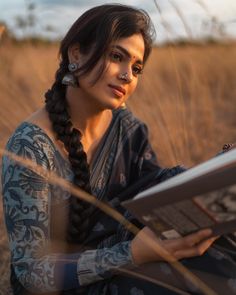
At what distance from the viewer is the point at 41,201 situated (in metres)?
1.51

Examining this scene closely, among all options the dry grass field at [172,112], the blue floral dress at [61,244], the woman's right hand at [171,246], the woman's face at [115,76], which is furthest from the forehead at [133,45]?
the dry grass field at [172,112]

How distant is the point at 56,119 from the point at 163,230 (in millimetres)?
498

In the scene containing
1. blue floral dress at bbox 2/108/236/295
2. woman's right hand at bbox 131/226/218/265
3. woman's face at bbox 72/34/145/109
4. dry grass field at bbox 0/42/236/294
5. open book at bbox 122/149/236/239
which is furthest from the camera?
dry grass field at bbox 0/42/236/294

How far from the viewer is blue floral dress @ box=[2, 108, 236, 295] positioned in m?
1.41

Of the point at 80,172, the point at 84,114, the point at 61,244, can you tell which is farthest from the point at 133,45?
the point at 61,244

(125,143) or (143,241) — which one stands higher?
(125,143)

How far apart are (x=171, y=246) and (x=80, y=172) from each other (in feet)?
1.46

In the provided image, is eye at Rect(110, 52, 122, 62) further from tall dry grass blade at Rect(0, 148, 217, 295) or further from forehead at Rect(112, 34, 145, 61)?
tall dry grass blade at Rect(0, 148, 217, 295)

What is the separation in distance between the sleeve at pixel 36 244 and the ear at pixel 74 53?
0.74 feet

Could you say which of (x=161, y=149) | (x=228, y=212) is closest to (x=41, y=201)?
(x=228, y=212)

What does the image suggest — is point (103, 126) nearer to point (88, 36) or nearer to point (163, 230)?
point (88, 36)

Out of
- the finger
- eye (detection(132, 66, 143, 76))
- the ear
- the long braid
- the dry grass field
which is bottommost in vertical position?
the finger

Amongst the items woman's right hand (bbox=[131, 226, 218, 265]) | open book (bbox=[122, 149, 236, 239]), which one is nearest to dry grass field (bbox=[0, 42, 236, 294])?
woman's right hand (bbox=[131, 226, 218, 265])

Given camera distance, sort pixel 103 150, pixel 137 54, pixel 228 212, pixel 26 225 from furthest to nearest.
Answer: pixel 103 150 → pixel 137 54 → pixel 26 225 → pixel 228 212
